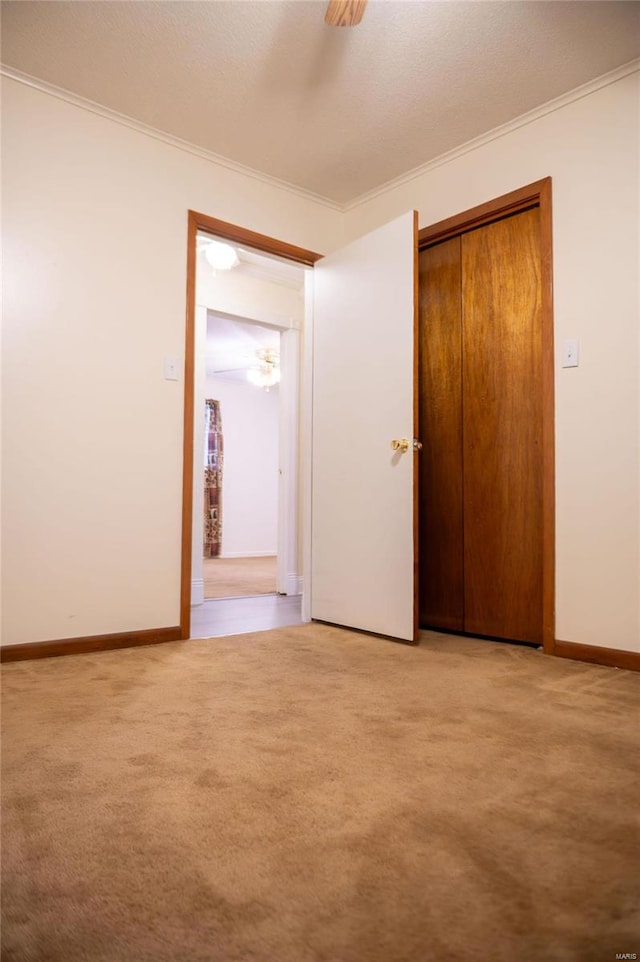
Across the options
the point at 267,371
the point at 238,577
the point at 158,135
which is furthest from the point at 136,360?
the point at 267,371

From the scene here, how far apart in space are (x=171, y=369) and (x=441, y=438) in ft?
4.76

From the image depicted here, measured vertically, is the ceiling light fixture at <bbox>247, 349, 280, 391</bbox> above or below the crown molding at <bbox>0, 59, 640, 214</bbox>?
below

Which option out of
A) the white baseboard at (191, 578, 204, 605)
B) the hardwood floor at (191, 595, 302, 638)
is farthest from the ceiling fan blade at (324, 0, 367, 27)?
the white baseboard at (191, 578, 204, 605)

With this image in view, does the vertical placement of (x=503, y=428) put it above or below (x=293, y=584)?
above

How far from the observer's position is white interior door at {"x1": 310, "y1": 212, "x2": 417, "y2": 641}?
112 inches

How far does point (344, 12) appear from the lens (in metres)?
1.94

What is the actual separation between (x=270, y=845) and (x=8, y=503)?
1884 mm

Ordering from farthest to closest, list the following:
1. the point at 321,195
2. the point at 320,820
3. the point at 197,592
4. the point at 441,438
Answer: the point at 197,592
the point at 321,195
the point at 441,438
the point at 320,820

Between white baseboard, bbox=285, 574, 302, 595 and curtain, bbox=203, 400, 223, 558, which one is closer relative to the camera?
white baseboard, bbox=285, 574, 302, 595

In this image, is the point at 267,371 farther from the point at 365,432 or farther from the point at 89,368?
the point at 89,368

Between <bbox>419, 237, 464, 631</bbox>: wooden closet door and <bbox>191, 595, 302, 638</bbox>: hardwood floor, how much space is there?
81cm

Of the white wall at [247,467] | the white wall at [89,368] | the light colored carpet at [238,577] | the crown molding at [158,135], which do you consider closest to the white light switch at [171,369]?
the white wall at [89,368]

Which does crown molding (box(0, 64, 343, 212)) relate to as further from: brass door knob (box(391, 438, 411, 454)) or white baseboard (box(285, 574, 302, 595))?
white baseboard (box(285, 574, 302, 595))

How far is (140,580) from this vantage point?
2766 mm
